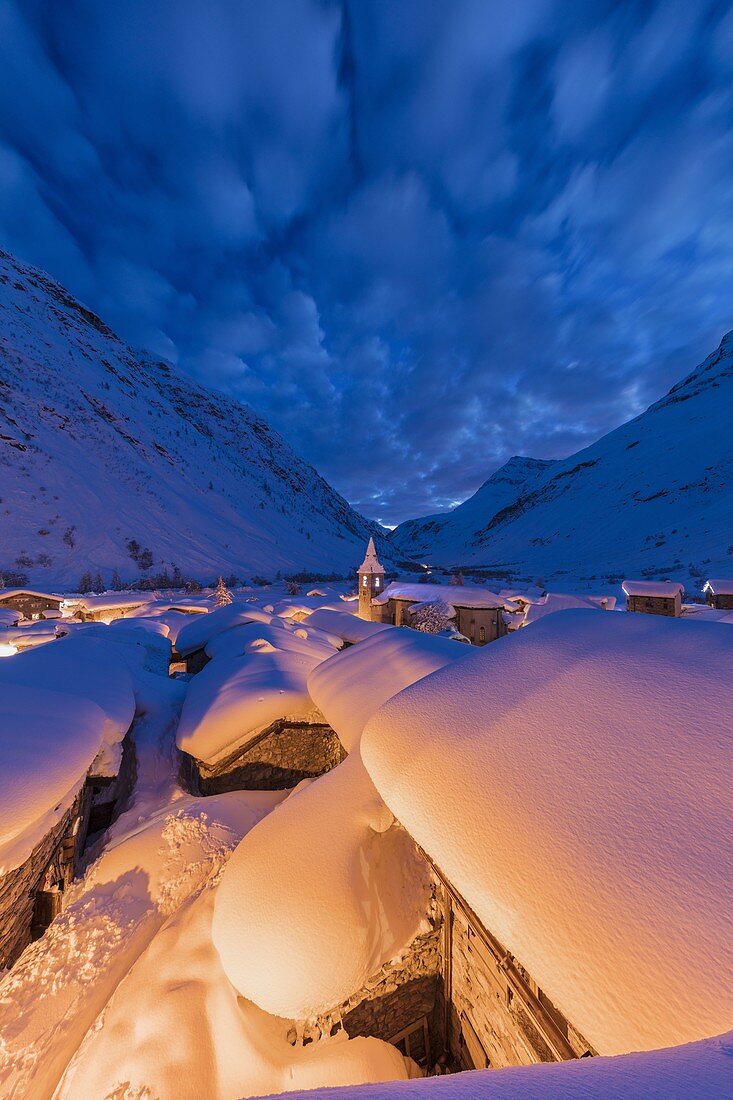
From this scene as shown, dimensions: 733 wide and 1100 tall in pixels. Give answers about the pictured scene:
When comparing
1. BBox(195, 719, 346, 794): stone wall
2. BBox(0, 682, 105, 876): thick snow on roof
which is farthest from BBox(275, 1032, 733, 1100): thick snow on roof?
BBox(195, 719, 346, 794): stone wall

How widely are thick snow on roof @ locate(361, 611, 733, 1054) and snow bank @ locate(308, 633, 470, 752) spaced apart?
2.12m

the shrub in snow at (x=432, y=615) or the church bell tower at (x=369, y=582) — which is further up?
the church bell tower at (x=369, y=582)

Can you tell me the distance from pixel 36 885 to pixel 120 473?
67.4m

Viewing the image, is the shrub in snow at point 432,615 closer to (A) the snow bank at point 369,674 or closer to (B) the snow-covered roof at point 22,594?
(A) the snow bank at point 369,674

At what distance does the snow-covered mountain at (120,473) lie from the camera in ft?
153

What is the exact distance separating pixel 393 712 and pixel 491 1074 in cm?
209

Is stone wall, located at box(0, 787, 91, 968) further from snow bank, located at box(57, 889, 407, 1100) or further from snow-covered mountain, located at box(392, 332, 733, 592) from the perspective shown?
snow-covered mountain, located at box(392, 332, 733, 592)

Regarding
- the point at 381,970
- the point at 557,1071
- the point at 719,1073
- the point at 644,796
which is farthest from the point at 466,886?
the point at 381,970

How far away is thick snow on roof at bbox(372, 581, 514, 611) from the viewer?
67.3ft

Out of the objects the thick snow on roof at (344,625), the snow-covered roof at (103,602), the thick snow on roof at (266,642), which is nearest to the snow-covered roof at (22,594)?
the snow-covered roof at (103,602)

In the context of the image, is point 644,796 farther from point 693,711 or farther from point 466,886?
point 466,886

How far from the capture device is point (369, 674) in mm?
5848

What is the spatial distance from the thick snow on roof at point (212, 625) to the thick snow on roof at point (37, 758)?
8.82m

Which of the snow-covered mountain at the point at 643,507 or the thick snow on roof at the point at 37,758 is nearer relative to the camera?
the thick snow on roof at the point at 37,758
